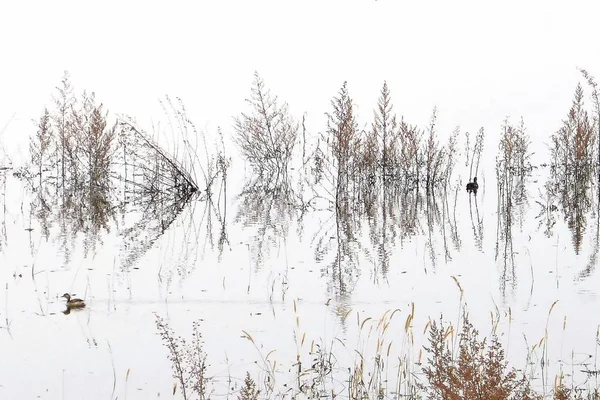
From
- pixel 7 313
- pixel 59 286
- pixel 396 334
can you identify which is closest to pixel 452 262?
pixel 396 334

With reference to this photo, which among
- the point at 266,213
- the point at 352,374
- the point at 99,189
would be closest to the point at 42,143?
the point at 99,189

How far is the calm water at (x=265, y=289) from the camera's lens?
4359mm

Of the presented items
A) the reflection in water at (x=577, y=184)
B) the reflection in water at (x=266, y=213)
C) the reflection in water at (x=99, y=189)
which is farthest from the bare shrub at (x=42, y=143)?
the reflection in water at (x=577, y=184)

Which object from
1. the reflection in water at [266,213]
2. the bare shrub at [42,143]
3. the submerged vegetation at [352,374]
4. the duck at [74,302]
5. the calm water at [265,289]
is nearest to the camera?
the submerged vegetation at [352,374]

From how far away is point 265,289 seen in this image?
21.7ft

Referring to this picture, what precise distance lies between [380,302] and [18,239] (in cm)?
639

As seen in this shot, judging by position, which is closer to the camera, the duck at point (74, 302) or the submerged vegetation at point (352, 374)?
the submerged vegetation at point (352, 374)

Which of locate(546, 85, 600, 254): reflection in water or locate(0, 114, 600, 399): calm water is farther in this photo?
locate(546, 85, 600, 254): reflection in water

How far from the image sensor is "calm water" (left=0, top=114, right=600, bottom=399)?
436cm

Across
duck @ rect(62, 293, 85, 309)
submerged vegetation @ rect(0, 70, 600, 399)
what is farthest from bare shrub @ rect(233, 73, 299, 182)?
duck @ rect(62, 293, 85, 309)

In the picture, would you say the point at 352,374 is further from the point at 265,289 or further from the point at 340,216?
Result: the point at 340,216

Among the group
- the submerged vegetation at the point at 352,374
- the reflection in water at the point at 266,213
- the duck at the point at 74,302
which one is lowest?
the submerged vegetation at the point at 352,374

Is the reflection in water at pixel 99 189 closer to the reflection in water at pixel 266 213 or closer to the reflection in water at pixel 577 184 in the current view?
the reflection in water at pixel 266 213

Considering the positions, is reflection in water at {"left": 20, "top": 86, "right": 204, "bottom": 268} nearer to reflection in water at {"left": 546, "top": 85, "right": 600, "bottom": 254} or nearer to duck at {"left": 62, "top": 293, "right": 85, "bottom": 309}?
duck at {"left": 62, "top": 293, "right": 85, "bottom": 309}
